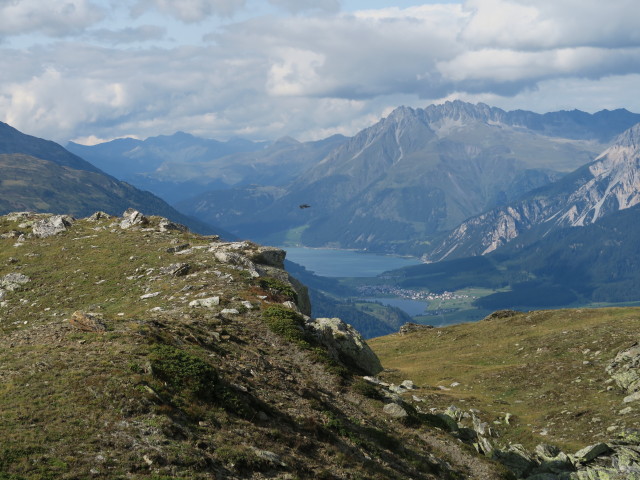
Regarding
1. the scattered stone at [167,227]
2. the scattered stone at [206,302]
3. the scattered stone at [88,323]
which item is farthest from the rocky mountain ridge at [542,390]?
the scattered stone at [167,227]

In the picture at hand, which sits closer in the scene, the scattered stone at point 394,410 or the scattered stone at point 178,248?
the scattered stone at point 394,410

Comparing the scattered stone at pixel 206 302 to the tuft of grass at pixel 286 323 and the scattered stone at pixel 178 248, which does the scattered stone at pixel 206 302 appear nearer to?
the tuft of grass at pixel 286 323

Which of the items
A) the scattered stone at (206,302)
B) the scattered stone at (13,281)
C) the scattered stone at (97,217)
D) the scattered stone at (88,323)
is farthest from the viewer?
the scattered stone at (97,217)

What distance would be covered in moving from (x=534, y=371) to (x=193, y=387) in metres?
45.4

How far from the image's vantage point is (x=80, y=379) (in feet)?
72.6

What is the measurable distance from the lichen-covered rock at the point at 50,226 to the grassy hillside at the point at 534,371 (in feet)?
142

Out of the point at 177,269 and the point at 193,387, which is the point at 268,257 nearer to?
the point at 177,269

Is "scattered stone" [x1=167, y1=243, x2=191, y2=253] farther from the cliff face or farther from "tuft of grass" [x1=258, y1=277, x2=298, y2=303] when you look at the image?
"tuft of grass" [x1=258, y1=277, x2=298, y2=303]

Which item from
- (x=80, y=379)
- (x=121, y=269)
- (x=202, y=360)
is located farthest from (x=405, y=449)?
(x=121, y=269)

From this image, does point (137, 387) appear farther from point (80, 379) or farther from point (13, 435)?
point (13, 435)

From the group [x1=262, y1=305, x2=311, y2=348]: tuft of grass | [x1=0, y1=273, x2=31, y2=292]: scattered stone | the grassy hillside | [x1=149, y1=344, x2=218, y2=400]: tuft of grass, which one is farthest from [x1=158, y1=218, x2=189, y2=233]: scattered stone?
[x1=149, y1=344, x2=218, y2=400]: tuft of grass

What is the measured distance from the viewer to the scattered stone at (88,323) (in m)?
28.2

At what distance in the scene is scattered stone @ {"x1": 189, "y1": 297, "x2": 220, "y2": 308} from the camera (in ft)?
124

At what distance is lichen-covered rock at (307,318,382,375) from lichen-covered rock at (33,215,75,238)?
38.4m
